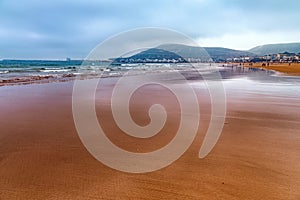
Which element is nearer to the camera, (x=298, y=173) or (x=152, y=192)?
(x=152, y=192)

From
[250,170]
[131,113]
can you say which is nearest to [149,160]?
[250,170]

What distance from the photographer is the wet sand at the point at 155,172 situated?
340 cm

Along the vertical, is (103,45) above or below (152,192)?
above

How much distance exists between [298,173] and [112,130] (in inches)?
167

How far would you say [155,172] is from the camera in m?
4.02

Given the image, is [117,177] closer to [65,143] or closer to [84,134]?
[65,143]

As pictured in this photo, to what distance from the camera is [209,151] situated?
4.97 meters

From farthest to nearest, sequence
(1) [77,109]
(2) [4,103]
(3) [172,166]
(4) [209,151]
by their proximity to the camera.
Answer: (2) [4,103] → (1) [77,109] → (4) [209,151] → (3) [172,166]

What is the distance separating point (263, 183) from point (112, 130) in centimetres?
393

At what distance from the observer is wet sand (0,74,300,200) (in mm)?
3396

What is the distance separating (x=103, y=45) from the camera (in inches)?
440

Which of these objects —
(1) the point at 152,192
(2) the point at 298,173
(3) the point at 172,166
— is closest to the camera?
(1) the point at 152,192

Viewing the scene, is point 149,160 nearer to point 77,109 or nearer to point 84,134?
point 84,134

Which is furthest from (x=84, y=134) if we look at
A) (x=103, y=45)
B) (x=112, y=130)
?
(x=103, y=45)
